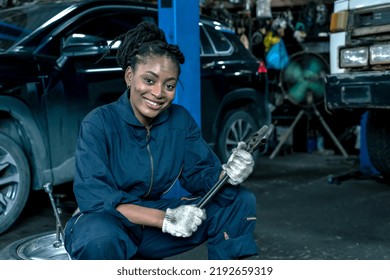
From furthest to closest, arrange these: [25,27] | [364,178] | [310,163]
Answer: [310,163]
[364,178]
[25,27]

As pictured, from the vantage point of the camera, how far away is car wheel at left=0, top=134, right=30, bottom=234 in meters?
3.42

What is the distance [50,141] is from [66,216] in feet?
2.04

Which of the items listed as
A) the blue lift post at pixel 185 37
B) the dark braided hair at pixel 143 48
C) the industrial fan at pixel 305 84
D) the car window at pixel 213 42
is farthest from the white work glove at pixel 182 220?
the industrial fan at pixel 305 84

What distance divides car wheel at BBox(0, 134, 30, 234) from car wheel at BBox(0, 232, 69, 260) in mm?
799

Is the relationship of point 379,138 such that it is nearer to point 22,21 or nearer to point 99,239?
point 22,21

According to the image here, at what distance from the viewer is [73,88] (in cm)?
375

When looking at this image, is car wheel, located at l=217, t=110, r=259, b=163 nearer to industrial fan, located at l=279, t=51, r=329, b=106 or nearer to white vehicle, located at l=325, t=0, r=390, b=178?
white vehicle, located at l=325, t=0, r=390, b=178

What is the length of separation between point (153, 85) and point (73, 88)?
5.65ft

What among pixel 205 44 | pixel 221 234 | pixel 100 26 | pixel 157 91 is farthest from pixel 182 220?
pixel 205 44

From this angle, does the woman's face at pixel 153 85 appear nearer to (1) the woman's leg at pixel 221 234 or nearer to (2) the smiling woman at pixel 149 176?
(2) the smiling woman at pixel 149 176

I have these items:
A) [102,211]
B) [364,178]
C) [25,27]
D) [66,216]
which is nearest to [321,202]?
[364,178]

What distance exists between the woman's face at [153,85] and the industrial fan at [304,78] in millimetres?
5244

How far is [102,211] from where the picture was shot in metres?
2.02
